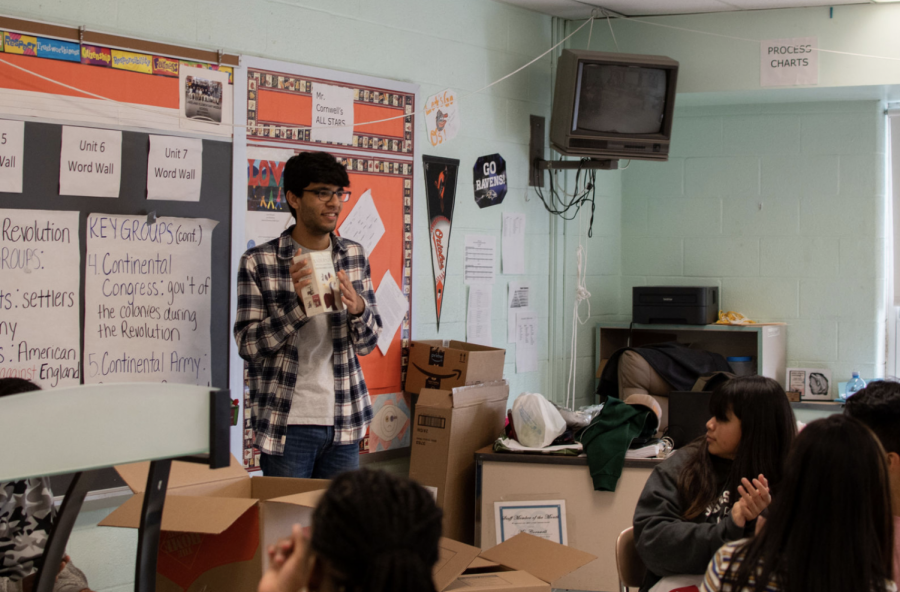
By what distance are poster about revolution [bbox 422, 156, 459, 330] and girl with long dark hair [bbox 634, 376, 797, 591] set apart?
1923 mm

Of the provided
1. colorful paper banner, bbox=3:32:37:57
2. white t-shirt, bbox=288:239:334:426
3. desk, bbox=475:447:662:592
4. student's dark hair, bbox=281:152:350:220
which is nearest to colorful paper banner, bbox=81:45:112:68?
colorful paper banner, bbox=3:32:37:57

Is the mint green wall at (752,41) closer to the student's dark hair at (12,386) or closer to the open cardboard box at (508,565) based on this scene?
the open cardboard box at (508,565)

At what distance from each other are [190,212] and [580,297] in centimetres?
236

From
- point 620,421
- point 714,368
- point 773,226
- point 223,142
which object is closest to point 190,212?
point 223,142

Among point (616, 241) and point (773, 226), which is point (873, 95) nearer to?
point (773, 226)

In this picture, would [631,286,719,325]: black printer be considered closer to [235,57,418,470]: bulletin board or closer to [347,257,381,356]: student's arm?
[235,57,418,470]: bulletin board

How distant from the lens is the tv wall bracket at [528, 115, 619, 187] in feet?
13.7

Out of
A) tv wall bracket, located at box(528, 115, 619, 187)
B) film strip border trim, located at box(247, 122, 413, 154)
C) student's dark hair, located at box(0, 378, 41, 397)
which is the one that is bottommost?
student's dark hair, located at box(0, 378, 41, 397)

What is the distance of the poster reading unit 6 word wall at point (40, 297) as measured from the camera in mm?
2449

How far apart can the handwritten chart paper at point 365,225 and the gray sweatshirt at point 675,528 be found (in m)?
1.80

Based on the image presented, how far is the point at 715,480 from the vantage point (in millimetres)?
1943

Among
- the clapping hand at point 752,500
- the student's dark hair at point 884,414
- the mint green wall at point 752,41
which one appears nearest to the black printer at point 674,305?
the mint green wall at point 752,41

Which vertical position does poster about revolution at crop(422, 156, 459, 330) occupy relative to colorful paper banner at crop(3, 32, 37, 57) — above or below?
below

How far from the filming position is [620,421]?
10.5 ft
